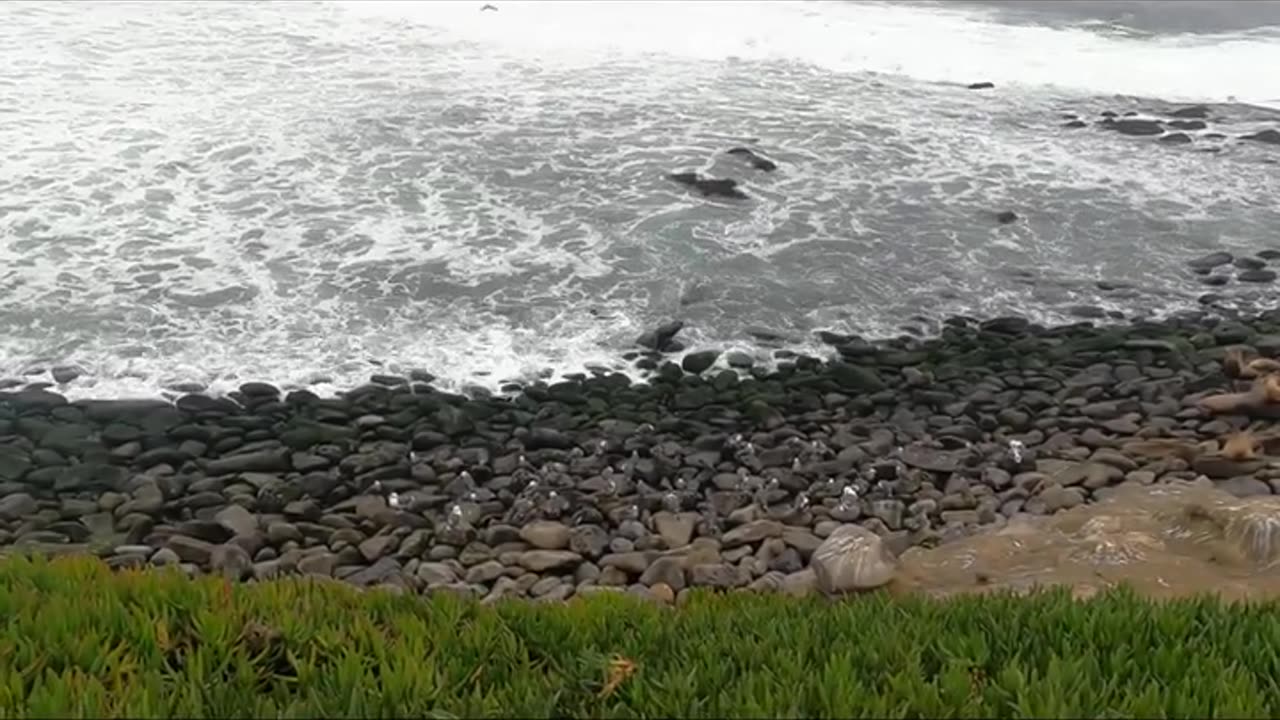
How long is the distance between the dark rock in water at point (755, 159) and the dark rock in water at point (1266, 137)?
8.91 meters

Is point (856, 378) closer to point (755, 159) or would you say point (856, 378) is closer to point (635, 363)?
point (635, 363)

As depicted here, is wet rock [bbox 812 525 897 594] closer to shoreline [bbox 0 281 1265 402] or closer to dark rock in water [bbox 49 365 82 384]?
shoreline [bbox 0 281 1265 402]

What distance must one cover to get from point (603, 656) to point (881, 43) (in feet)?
89.9

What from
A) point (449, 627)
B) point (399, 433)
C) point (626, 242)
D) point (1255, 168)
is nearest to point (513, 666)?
point (449, 627)

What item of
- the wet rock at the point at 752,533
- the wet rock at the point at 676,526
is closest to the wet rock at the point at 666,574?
the wet rock at the point at 676,526

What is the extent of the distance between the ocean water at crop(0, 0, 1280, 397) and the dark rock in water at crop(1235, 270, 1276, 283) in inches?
12.1

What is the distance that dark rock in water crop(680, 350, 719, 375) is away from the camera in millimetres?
11984

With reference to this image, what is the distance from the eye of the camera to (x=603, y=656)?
15.1 feet

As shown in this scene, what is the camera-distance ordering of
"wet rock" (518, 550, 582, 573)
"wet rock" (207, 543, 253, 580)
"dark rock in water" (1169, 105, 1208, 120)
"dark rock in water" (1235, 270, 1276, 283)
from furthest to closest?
"dark rock in water" (1169, 105, 1208, 120) → "dark rock in water" (1235, 270, 1276, 283) → "wet rock" (518, 550, 582, 573) → "wet rock" (207, 543, 253, 580)

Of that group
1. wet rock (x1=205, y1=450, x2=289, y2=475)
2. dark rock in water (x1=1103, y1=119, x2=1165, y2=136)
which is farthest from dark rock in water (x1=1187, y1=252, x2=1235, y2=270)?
wet rock (x1=205, y1=450, x2=289, y2=475)

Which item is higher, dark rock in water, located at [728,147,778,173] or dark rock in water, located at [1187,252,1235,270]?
dark rock in water, located at [728,147,778,173]

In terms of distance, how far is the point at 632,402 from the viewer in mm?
11250

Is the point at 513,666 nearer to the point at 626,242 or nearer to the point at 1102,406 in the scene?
the point at 1102,406

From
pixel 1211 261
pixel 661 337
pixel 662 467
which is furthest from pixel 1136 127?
pixel 662 467
